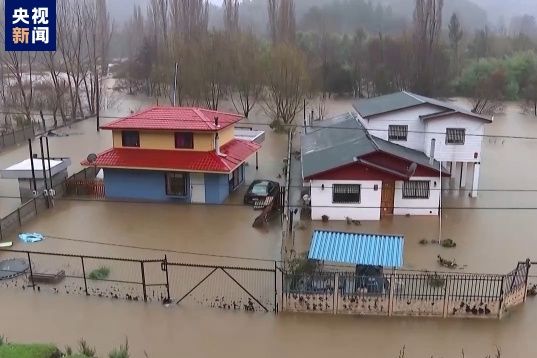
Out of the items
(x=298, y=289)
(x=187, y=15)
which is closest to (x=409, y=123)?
(x=298, y=289)

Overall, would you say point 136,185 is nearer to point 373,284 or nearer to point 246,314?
point 246,314

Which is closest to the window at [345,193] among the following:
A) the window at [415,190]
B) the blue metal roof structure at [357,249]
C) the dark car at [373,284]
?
the window at [415,190]

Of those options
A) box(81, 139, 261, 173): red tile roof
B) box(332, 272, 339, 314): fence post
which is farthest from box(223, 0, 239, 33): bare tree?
box(332, 272, 339, 314): fence post

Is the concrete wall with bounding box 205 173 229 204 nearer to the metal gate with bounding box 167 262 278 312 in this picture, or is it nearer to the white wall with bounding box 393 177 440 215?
the metal gate with bounding box 167 262 278 312

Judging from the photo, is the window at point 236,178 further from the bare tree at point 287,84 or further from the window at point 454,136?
the bare tree at point 287,84

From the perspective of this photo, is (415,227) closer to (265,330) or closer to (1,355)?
(265,330)

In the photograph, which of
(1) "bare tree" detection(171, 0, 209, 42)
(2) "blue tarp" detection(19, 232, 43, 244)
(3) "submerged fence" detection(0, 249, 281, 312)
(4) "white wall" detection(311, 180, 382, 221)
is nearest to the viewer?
(3) "submerged fence" detection(0, 249, 281, 312)
